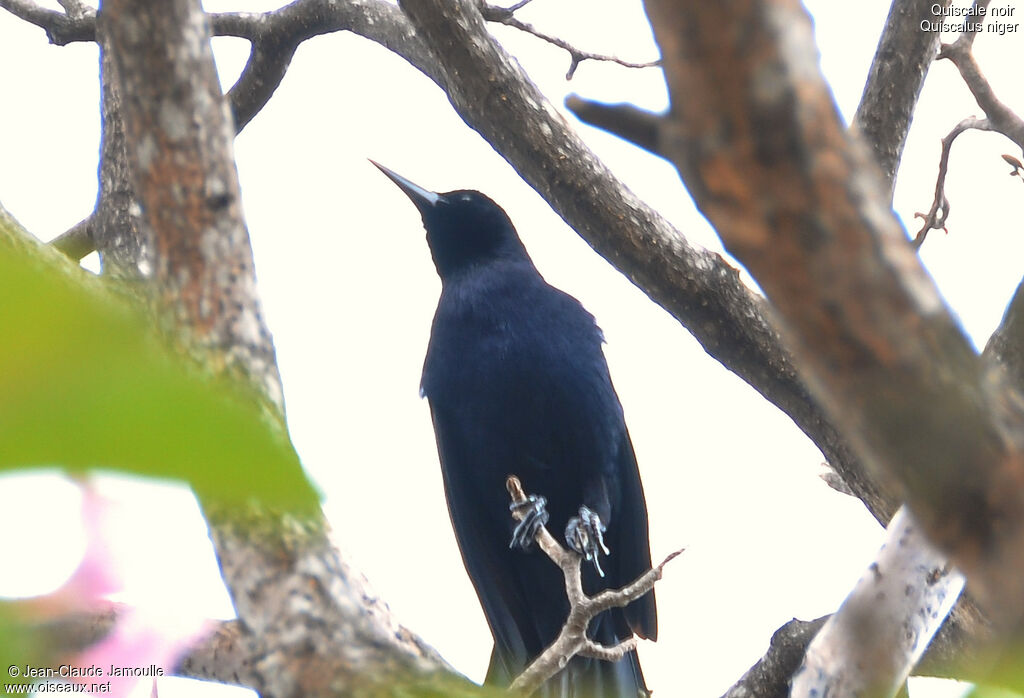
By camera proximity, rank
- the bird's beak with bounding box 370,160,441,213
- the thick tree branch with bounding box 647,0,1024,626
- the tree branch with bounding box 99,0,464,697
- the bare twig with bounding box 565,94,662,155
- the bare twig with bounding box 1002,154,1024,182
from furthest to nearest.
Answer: the bird's beak with bounding box 370,160,441,213, the bare twig with bounding box 1002,154,1024,182, the tree branch with bounding box 99,0,464,697, the bare twig with bounding box 565,94,662,155, the thick tree branch with bounding box 647,0,1024,626

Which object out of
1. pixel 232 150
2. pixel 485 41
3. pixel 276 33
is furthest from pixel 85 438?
pixel 276 33

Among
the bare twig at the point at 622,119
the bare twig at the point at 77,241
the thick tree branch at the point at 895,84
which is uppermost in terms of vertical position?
the thick tree branch at the point at 895,84

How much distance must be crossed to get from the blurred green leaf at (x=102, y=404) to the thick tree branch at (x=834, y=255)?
1.05 ft

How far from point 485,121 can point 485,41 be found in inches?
8.0

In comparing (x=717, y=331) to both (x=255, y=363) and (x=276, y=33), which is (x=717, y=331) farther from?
(x=255, y=363)

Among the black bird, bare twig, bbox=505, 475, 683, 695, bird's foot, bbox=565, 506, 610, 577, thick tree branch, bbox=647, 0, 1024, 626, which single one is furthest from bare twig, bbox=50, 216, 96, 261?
thick tree branch, bbox=647, 0, 1024, 626

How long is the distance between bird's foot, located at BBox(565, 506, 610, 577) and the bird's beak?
51.7 inches

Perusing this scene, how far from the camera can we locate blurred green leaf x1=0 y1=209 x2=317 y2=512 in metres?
0.17

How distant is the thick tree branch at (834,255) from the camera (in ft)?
1.38

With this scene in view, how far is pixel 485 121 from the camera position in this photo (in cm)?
250

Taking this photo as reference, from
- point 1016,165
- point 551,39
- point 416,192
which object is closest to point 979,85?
A: point 1016,165

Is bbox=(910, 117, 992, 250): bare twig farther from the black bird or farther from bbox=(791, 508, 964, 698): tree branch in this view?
bbox=(791, 508, 964, 698): tree branch

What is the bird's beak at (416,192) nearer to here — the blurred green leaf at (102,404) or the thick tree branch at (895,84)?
the thick tree branch at (895,84)

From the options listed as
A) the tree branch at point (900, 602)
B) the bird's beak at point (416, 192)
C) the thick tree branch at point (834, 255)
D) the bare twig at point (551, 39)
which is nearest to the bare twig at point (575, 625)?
the tree branch at point (900, 602)
